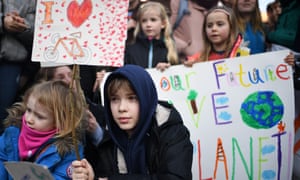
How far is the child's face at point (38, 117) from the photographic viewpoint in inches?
86.6

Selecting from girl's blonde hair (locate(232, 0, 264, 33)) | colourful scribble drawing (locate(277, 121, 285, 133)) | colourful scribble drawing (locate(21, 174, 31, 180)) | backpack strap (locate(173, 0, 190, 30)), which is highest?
backpack strap (locate(173, 0, 190, 30))

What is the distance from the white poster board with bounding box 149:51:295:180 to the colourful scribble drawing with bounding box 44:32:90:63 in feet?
3.50

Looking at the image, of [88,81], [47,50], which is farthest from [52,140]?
[88,81]

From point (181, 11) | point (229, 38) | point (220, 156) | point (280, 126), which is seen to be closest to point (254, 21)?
point (229, 38)

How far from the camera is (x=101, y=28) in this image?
2045mm

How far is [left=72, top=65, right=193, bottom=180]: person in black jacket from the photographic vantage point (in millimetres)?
1956

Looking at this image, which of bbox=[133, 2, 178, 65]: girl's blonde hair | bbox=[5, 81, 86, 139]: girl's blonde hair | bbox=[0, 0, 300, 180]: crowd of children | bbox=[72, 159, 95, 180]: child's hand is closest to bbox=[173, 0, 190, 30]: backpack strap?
bbox=[133, 2, 178, 65]: girl's blonde hair

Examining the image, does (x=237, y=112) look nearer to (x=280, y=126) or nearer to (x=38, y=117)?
(x=280, y=126)

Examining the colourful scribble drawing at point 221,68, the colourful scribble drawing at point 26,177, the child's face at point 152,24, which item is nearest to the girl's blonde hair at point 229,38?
the colourful scribble drawing at point 221,68

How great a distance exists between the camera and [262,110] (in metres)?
2.99

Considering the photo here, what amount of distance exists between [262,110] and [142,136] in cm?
126

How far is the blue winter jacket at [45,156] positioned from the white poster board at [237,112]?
97cm

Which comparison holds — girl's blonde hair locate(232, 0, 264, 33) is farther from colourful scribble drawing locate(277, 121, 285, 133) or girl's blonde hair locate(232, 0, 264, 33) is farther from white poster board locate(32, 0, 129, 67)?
white poster board locate(32, 0, 129, 67)

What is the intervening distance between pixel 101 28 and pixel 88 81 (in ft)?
4.02
